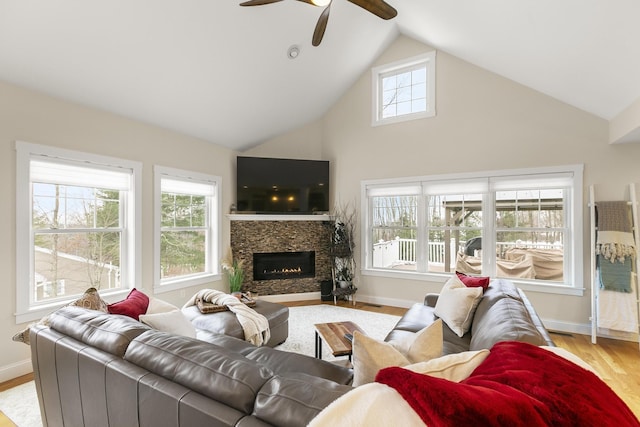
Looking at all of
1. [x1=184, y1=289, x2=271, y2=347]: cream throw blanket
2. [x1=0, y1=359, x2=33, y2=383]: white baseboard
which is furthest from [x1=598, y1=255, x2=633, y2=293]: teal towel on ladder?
[x1=0, y1=359, x2=33, y2=383]: white baseboard

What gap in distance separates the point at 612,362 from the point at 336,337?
114 inches

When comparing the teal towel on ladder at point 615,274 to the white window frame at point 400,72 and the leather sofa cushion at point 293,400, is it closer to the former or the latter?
the white window frame at point 400,72

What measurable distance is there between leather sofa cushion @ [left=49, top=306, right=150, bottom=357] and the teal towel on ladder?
4623mm

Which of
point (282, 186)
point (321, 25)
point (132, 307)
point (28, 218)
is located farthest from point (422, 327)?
point (28, 218)

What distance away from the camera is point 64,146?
3.18 meters

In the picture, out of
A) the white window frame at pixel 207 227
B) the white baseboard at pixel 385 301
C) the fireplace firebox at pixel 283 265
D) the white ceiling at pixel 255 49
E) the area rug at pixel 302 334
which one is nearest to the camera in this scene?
the area rug at pixel 302 334

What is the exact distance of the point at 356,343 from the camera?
1242 mm

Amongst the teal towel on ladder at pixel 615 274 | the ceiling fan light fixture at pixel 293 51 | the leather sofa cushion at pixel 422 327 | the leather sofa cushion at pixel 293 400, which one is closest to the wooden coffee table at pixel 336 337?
the leather sofa cushion at pixel 422 327

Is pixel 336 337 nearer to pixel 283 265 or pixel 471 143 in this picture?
pixel 283 265

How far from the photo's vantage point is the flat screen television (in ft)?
17.2

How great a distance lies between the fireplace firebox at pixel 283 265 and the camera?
539cm

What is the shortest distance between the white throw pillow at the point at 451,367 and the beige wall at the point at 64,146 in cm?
360

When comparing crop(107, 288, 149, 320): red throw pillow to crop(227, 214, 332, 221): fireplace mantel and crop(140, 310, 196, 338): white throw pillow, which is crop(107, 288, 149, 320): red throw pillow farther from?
crop(227, 214, 332, 221): fireplace mantel

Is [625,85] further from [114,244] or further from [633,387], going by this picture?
[114,244]
